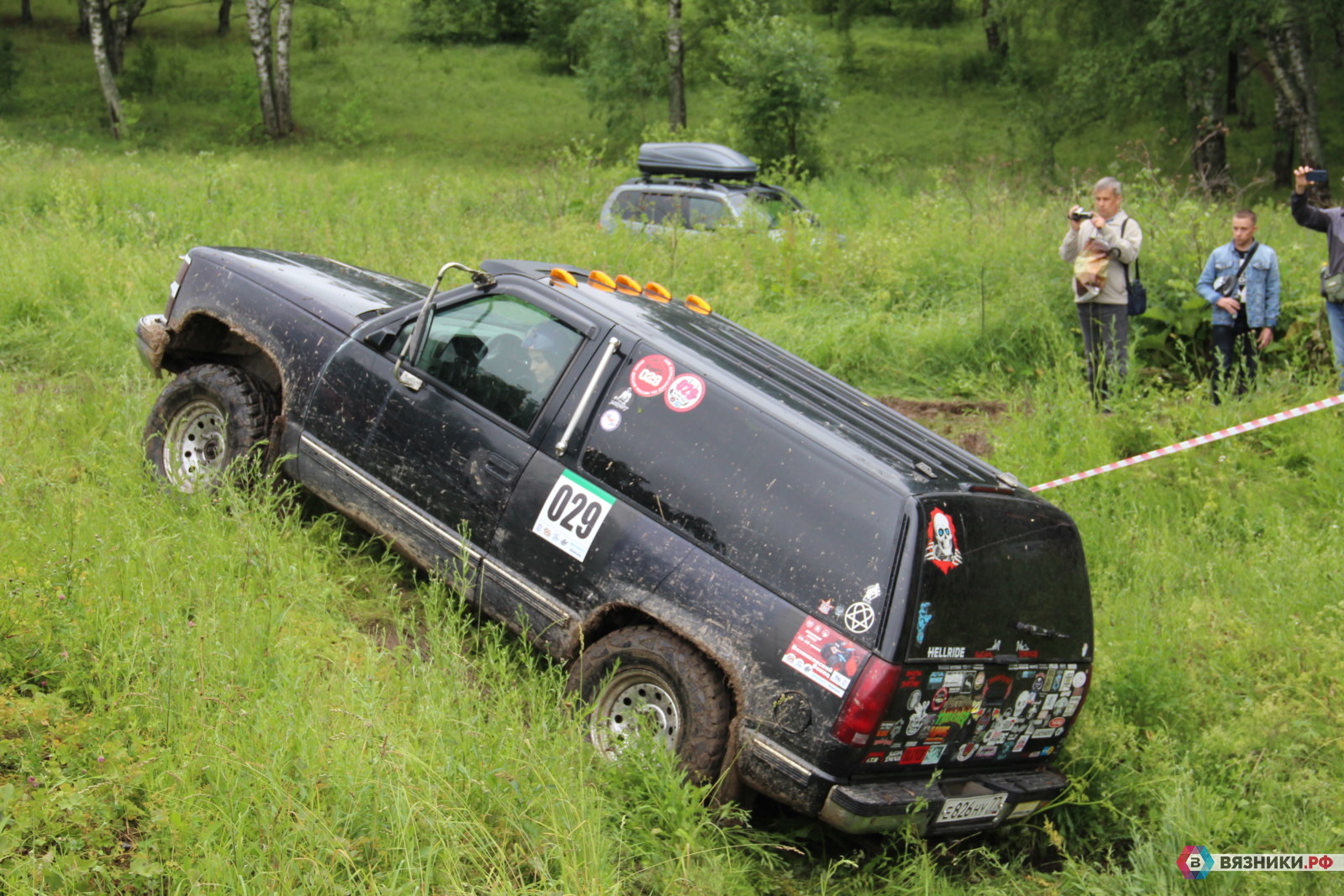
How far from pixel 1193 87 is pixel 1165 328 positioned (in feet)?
62.9

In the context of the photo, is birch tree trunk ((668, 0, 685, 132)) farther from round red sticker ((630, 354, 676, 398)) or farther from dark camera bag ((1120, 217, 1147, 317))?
round red sticker ((630, 354, 676, 398))

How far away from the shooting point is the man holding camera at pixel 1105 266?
8.38 meters

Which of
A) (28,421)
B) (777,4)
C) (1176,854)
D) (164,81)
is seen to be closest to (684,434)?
(1176,854)

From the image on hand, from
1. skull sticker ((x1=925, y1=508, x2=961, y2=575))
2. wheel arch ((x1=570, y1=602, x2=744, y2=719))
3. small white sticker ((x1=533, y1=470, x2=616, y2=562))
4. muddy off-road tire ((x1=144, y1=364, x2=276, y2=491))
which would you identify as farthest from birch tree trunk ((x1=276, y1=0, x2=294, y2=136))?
skull sticker ((x1=925, y1=508, x2=961, y2=575))

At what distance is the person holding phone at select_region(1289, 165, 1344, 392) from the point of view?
7906 mm

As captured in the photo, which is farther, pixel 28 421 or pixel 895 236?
pixel 895 236

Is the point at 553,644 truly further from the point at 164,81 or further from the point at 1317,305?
the point at 164,81

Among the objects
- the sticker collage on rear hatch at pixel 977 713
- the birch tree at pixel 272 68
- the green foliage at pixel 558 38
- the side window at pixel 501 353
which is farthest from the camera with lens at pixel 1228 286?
the green foliage at pixel 558 38

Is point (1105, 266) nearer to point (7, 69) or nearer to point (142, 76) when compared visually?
point (142, 76)

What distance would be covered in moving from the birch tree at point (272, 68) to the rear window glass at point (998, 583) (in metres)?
30.2

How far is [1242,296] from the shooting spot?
332 inches

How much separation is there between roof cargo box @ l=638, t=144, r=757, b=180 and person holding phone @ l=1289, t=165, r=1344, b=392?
713 cm

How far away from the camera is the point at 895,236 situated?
11.8 meters

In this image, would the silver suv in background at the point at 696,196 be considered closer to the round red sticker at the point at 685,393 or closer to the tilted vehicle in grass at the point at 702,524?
the tilted vehicle in grass at the point at 702,524
